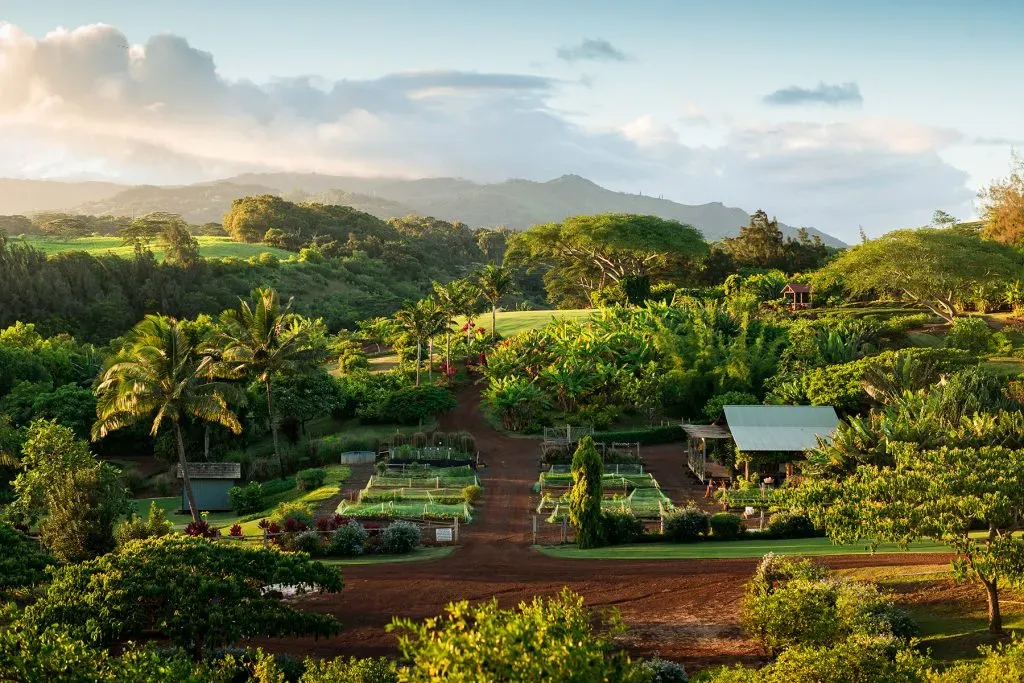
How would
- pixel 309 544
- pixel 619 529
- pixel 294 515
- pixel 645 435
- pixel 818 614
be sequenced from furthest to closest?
pixel 645 435, pixel 294 515, pixel 619 529, pixel 309 544, pixel 818 614

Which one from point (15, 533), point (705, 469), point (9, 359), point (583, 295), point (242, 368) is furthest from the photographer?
point (583, 295)

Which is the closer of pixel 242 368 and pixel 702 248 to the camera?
pixel 242 368

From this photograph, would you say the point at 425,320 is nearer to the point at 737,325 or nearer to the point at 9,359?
the point at 737,325

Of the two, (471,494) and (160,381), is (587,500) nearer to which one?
(471,494)

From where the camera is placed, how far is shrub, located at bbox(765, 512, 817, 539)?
91.1ft

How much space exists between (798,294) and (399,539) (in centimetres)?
5382

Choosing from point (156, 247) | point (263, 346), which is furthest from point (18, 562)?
point (156, 247)

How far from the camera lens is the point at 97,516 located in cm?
2441

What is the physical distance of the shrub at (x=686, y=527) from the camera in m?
27.8

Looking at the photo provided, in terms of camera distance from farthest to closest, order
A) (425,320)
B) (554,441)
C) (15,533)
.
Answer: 1. (425,320)
2. (554,441)
3. (15,533)

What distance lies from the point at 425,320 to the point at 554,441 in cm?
1286

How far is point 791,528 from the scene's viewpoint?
91.5ft

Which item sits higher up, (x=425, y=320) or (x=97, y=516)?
(x=425, y=320)

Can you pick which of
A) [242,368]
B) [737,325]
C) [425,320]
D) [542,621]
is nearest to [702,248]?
[737,325]
